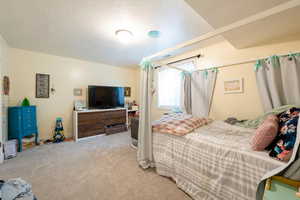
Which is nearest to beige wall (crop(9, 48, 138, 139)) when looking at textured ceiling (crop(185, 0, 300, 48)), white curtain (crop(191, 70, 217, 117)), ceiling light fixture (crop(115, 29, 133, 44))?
ceiling light fixture (crop(115, 29, 133, 44))

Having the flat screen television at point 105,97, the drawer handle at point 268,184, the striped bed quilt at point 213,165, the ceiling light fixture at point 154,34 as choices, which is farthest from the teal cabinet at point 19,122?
the drawer handle at point 268,184

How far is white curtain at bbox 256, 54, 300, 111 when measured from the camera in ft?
5.67

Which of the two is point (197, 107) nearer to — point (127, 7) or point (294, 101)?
point (294, 101)

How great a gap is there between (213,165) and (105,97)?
3544 millimetres

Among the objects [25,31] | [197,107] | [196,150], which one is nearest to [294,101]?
[197,107]

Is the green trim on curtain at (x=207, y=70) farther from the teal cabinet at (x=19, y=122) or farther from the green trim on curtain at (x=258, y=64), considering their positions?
the teal cabinet at (x=19, y=122)

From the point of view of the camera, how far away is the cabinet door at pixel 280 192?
78 centimetres

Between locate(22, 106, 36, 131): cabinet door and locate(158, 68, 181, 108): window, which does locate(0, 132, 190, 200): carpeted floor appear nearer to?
locate(22, 106, 36, 131): cabinet door

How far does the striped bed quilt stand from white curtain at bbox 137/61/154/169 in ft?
0.76

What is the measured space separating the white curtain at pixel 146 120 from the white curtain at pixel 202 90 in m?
1.45

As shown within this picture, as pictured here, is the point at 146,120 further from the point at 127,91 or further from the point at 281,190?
the point at 127,91

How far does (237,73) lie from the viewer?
242 cm

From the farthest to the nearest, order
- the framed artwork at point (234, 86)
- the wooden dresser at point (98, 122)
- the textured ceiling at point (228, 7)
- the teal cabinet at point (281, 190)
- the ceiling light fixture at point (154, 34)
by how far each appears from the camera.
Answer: the wooden dresser at point (98, 122) → the framed artwork at point (234, 86) → the ceiling light fixture at point (154, 34) → the textured ceiling at point (228, 7) → the teal cabinet at point (281, 190)

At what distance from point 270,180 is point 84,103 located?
4.24 metres
